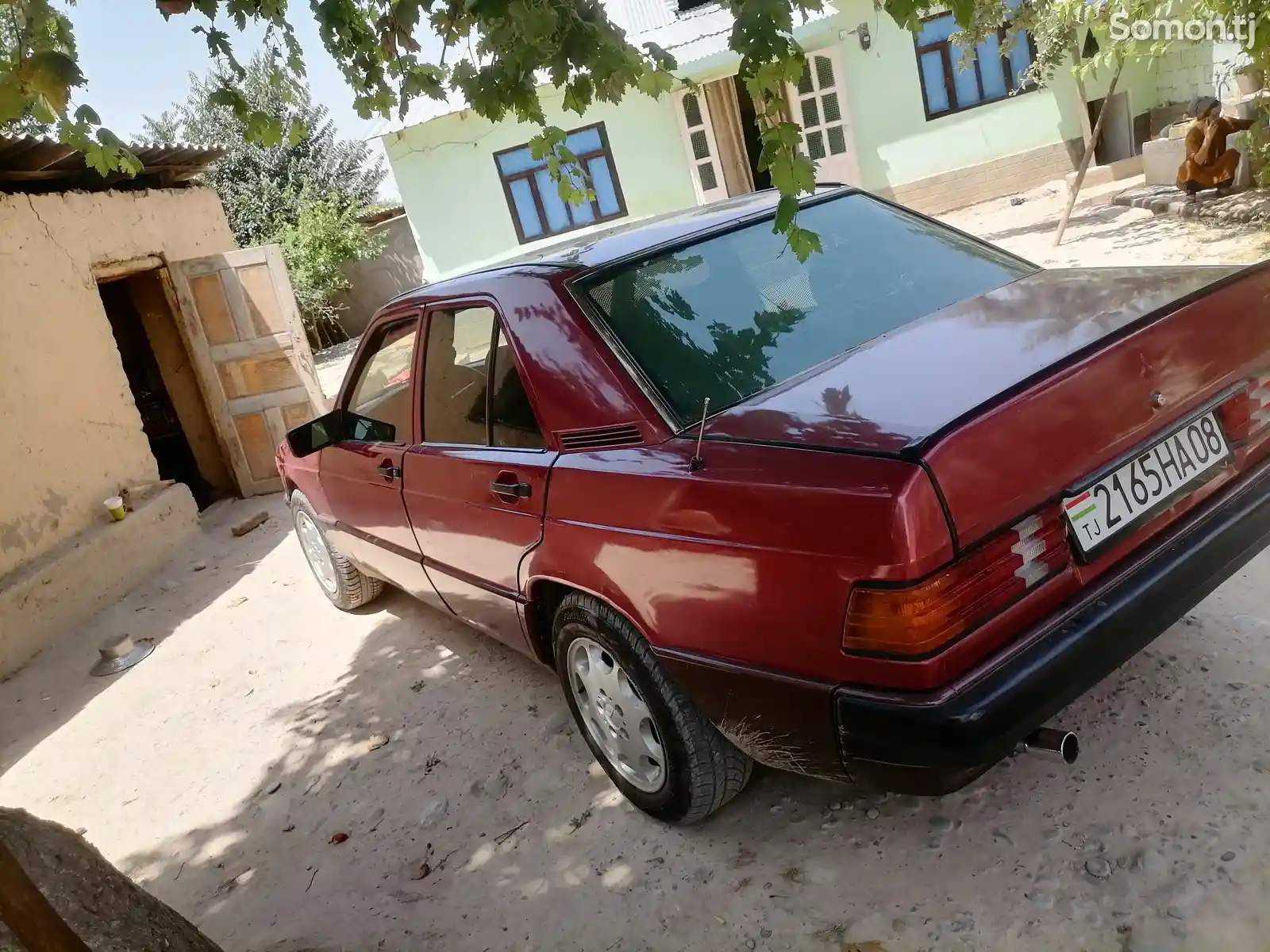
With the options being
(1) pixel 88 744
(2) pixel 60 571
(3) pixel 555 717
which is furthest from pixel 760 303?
(2) pixel 60 571

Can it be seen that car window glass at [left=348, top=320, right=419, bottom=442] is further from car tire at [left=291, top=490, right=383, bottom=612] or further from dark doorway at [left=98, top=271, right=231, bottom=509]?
dark doorway at [left=98, top=271, right=231, bottom=509]

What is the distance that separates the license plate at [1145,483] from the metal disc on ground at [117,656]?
5218 mm

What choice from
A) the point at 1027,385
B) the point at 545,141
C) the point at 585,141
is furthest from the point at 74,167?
the point at 585,141

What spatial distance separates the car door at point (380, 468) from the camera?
3.46 metres

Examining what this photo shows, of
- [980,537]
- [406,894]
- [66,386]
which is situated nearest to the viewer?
[980,537]

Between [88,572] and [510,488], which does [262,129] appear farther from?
[88,572]

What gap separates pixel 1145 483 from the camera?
2023 mm

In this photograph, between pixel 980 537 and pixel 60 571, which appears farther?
pixel 60 571

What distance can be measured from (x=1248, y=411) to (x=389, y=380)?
3.07 m

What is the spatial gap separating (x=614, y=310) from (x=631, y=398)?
0.34m

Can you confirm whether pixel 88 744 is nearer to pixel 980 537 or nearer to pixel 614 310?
pixel 614 310

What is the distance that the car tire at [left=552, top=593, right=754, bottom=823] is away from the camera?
2.36 m

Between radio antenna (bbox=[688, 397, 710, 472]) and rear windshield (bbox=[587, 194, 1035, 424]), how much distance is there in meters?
0.02

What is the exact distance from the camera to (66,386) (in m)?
6.37
